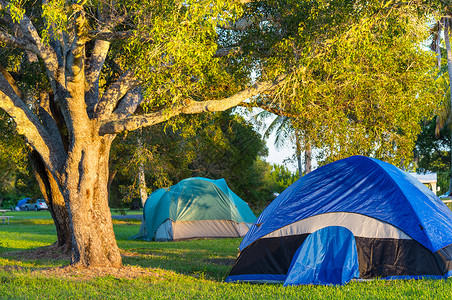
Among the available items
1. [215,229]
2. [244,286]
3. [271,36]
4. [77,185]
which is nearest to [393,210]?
[244,286]

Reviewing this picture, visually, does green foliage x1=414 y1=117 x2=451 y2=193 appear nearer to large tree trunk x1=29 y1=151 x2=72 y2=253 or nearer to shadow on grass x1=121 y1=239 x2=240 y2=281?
shadow on grass x1=121 y1=239 x2=240 y2=281

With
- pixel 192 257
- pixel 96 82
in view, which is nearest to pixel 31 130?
pixel 96 82

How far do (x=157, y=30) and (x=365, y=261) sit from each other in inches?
192

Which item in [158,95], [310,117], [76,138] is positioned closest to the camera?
[158,95]

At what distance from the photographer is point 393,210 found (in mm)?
7777

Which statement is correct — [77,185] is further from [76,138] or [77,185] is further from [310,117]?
[310,117]

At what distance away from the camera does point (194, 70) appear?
8.18 m

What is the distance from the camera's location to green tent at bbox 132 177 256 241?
1712 cm

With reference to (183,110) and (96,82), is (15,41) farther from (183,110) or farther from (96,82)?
(183,110)

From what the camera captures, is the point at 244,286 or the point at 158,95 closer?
the point at 244,286

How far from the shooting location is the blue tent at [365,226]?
747 centimetres

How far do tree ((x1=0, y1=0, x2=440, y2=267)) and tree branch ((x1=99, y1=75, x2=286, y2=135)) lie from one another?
0.07 ft

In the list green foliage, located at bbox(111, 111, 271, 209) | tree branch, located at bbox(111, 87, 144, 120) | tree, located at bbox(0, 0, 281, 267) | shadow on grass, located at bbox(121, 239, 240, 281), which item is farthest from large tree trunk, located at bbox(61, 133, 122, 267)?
green foliage, located at bbox(111, 111, 271, 209)

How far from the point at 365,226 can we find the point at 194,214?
10425mm
